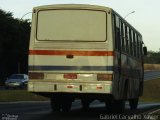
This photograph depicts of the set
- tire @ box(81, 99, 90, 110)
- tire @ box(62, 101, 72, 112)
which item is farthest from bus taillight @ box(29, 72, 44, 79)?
tire @ box(81, 99, 90, 110)

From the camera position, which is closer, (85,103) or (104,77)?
(104,77)

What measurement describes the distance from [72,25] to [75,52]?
0.91 meters

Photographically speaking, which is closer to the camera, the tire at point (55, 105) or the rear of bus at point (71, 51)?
the rear of bus at point (71, 51)

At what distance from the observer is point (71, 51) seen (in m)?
19.4

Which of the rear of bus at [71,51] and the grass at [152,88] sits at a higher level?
the rear of bus at [71,51]

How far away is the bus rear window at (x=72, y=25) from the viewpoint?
19.5 meters

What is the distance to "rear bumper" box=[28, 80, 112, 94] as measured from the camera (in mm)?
18984

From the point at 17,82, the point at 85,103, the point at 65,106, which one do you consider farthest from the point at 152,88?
the point at 65,106

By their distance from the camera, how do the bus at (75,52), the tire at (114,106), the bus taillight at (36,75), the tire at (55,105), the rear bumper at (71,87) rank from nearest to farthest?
the rear bumper at (71,87), the bus at (75,52), the bus taillight at (36,75), the tire at (114,106), the tire at (55,105)

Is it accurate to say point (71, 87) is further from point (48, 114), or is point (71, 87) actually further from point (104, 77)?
point (48, 114)

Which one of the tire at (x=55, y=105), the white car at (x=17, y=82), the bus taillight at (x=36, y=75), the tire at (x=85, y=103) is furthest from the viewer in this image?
the white car at (x=17, y=82)

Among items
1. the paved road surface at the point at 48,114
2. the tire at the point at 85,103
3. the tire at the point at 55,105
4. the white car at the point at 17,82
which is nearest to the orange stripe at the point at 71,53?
the paved road surface at the point at 48,114

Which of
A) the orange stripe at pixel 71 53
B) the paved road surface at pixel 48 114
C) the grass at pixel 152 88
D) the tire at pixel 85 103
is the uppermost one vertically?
the orange stripe at pixel 71 53

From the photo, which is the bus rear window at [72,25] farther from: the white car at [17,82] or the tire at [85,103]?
the white car at [17,82]
